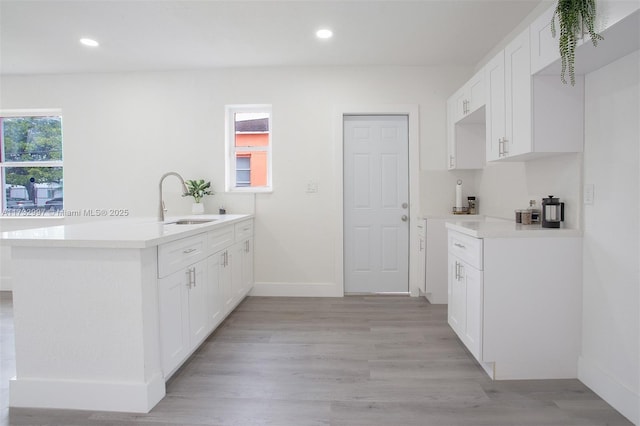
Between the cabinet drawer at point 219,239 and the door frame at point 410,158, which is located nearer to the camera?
the cabinet drawer at point 219,239

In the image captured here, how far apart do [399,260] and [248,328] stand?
74.3 inches

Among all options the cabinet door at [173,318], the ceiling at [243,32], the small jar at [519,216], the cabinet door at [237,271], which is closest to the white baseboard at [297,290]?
the cabinet door at [237,271]

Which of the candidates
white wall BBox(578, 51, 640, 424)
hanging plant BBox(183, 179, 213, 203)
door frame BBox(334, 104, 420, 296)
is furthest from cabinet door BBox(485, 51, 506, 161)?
hanging plant BBox(183, 179, 213, 203)

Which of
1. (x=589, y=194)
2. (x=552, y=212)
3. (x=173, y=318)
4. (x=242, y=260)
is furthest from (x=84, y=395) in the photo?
(x=589, y=194)

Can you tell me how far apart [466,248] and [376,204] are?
175 cm

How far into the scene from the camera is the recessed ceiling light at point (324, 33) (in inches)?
125

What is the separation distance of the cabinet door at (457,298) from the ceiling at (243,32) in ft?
6.44

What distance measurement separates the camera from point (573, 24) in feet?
5.66

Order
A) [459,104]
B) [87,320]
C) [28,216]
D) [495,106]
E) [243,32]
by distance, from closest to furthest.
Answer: [87,320] → [495,106] → [243,32] → [459,104] → [28,216]

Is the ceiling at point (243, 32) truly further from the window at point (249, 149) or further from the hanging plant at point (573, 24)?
the hanging plant at point (573, 24)

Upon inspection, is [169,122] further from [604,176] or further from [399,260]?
[604,176]

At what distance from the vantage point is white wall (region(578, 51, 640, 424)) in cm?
182

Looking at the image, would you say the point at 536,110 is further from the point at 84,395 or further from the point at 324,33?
the point at 84,395

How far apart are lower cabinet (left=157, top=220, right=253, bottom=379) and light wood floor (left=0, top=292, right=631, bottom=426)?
0.66 ft
